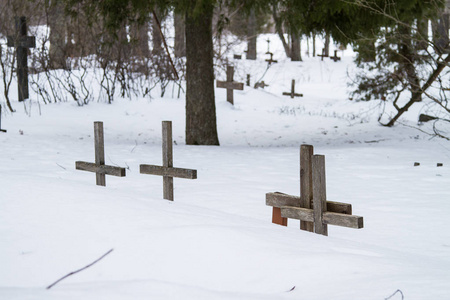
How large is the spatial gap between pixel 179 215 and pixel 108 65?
12.7 metres

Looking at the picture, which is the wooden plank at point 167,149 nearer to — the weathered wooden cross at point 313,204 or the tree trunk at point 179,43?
the weathered wooden cross at point 313,204

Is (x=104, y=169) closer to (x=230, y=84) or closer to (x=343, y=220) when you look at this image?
(x=343, y=220)

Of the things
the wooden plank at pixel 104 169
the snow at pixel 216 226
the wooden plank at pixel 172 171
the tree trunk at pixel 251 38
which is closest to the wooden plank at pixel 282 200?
the snow at pixel 216 226

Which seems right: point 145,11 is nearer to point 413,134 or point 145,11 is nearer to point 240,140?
point 240,140

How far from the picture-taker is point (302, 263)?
3.39 meters

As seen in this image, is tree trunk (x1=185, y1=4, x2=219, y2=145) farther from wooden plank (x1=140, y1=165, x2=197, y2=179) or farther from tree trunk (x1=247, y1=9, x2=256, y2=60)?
tree trunk (x1=247, y1=9, x2=256, y2=60)

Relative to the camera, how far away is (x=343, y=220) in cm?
411

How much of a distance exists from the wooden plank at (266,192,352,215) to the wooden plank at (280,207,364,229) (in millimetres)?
58

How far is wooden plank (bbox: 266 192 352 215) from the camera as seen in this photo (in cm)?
421

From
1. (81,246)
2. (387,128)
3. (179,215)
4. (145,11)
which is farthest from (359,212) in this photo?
(387,128)

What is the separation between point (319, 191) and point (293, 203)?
311mm

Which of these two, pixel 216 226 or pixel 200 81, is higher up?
pixel 200 81

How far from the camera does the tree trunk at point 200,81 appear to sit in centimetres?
1060

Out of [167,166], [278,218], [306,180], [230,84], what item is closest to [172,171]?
[167,166]
